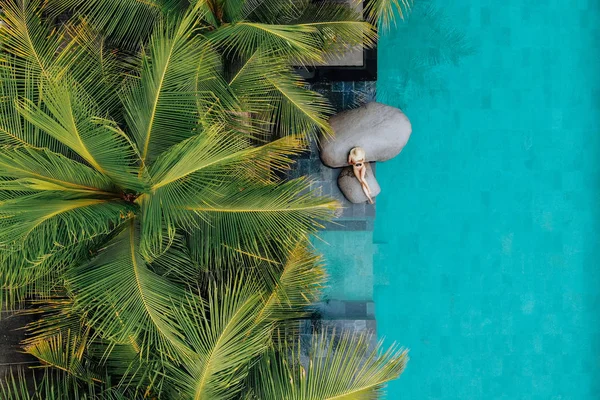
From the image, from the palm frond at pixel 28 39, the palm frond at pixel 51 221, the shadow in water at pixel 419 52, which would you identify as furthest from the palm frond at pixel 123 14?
the shadow in water at pixel 419 52

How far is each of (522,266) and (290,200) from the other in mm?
3711

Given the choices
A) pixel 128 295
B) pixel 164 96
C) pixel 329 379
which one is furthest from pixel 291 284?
pixel 164 96

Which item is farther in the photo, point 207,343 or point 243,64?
point 243,64

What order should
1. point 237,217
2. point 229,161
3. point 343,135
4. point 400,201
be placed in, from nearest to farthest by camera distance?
point 229,161
point 237,217
point 343,135
point 400,201

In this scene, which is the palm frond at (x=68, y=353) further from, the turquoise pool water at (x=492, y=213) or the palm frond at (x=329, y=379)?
the turquoise pool water at (x=492, y=213)

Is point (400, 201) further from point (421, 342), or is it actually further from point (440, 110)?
point (421, 342)

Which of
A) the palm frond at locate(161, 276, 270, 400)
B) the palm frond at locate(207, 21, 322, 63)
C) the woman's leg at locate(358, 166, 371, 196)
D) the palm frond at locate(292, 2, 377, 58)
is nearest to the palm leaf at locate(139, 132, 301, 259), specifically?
the palm frond at locate(161, 276, 270, 400)

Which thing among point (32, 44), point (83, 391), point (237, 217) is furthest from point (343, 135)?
point (83, 391)

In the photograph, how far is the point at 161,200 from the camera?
387 cm

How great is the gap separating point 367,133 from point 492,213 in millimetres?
2035

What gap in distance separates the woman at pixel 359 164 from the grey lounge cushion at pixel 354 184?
8cm

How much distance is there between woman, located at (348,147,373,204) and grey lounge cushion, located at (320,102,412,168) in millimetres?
74

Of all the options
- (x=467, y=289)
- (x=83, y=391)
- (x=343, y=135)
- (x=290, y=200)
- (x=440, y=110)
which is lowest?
(x=83, y=391)

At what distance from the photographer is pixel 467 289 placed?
22.1ft
